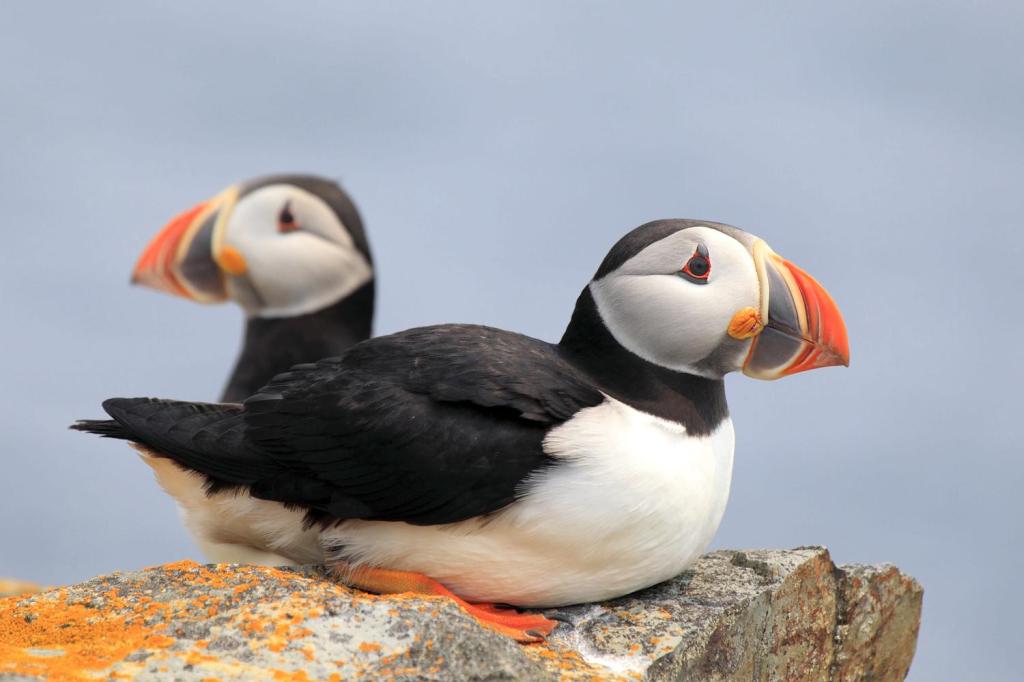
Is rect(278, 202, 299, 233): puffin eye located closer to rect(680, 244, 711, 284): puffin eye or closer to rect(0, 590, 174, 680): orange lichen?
rect(680, 244, 711, 284): puffin eye

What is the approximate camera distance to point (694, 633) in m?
4.82

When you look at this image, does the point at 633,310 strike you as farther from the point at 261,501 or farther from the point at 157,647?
the point at 157,647

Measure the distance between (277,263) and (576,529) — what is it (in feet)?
16.2

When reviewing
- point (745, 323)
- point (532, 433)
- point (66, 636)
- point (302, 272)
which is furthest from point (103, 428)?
point (302, 272)

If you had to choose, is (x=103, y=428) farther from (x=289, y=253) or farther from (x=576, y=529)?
(x=289, y=253)

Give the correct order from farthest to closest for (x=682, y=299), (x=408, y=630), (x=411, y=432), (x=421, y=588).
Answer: (x=682, y=299) < (x=421, y=588) < (x=411, y=432) < (x=408, y=630)

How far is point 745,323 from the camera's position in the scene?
16.3 feet

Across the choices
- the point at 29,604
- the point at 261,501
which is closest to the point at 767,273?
the point at 261,501

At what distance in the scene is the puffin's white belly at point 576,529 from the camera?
466cm

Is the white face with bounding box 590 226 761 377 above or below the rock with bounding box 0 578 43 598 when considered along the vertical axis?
above

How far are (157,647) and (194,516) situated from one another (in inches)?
40.6

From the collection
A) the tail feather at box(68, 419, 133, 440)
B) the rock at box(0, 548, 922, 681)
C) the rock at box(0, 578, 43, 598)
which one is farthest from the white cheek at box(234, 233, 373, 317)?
the rock at box(0, 548, 922, 681)

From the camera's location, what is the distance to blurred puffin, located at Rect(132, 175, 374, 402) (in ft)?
30.1

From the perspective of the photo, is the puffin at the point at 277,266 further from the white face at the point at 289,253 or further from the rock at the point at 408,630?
the rock at the point at 408,630
